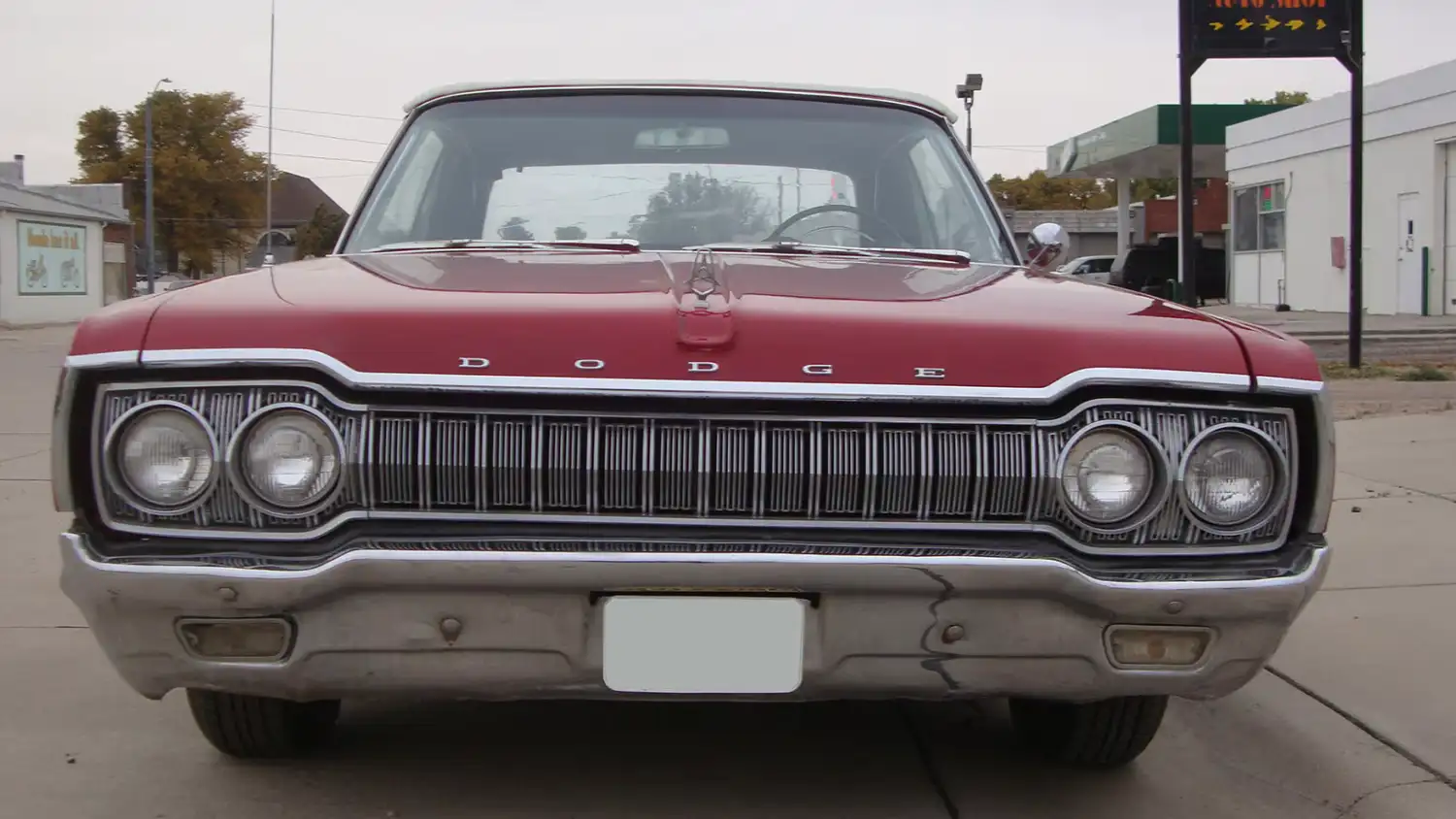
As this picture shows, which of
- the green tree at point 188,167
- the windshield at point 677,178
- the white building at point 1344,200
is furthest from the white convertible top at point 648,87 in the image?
the green tree at point 188,167

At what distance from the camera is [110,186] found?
50812mm

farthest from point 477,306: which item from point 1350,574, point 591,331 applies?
point 1350,574

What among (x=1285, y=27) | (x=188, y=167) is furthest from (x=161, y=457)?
(x=188, y=167)

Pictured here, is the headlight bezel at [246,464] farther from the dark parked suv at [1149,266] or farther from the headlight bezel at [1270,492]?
the dark parked suv at [1149,266]

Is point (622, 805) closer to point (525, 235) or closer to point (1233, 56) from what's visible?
point (525, 235)

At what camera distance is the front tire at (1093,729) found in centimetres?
313

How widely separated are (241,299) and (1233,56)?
13.1 m

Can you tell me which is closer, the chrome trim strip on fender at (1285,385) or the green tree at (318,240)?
the chrome trim strip on fender at (1285,385)

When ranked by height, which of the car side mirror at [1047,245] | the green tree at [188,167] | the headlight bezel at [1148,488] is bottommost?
the headlight bezel at [1148,488]

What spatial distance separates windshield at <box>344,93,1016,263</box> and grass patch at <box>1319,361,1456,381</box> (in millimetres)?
9920

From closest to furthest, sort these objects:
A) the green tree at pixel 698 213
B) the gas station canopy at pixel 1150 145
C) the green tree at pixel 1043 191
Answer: the green tree at pixel 698 213 < the gas station canopy at pixel 1150 145 < the green tree at pixel 1043 191

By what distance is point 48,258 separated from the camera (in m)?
36.7

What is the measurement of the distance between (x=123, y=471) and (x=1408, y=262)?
23.8 meters

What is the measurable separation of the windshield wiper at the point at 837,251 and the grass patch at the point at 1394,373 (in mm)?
10296
